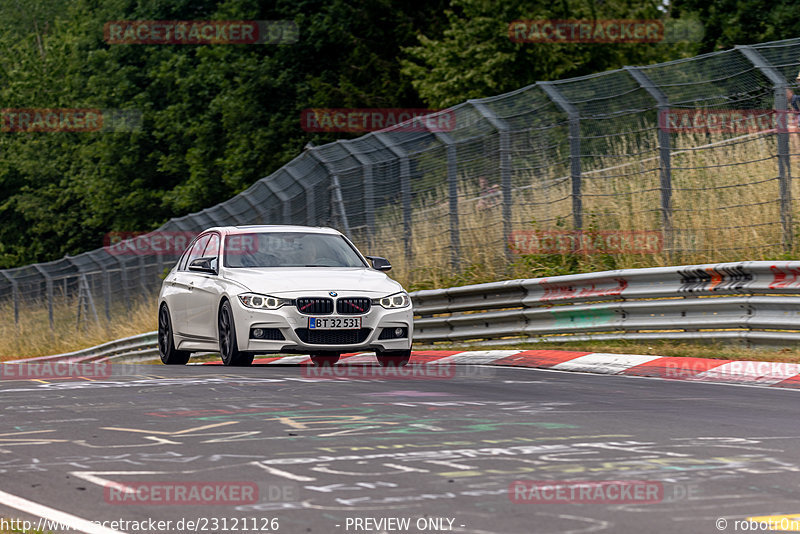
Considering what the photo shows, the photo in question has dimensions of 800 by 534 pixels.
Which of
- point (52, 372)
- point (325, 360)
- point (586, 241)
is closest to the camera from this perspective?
point (52, 372)

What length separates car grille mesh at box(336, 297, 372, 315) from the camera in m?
12.4

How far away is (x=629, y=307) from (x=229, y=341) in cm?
444

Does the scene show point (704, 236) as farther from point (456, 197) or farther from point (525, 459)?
point (525, 459)

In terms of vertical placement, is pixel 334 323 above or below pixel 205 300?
below

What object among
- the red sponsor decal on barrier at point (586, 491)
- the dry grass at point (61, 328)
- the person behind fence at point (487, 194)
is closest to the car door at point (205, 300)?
the person behind fence at point (487, 194)

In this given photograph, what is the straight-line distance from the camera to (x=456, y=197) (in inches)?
705

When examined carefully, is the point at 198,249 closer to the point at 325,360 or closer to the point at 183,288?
the point at 183,288

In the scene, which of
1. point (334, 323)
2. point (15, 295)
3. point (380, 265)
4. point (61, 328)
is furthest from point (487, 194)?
point (15, 295)

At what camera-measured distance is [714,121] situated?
49.8ft

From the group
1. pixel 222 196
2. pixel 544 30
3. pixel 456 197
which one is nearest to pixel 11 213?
pixel 222 196

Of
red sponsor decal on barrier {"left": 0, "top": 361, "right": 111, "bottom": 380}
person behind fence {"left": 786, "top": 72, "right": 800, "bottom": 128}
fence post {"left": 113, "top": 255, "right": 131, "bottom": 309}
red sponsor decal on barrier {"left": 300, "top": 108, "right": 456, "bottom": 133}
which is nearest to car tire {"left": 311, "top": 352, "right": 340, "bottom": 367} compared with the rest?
red sponsor decal on barrier {"left": 0, "top": 361, "right": 111, "bottom": 380}

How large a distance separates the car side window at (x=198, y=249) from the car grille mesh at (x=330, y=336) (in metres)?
2.87

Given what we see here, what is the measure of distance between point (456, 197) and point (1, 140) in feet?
169

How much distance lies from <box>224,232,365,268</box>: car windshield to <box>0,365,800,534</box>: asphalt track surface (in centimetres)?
302
